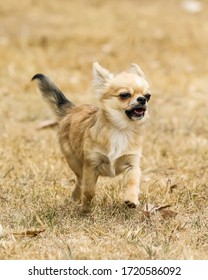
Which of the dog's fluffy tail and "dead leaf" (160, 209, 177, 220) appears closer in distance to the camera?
"dead leaf" (160, 209, 177, 220)

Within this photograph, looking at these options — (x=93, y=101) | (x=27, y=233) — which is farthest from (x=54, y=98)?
(x=93, y=101)

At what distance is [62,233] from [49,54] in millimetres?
7372

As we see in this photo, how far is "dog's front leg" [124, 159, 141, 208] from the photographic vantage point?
505cm

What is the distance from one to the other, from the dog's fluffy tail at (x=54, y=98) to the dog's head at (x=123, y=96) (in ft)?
2.55

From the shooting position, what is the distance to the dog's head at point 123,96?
202 inches

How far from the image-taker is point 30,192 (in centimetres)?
584

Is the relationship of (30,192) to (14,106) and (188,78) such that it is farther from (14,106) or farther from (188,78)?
(188,78)

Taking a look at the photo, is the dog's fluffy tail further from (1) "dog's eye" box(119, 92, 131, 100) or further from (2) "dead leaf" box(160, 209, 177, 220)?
(2) "dead leaf" box(160, 209, 177, 220)

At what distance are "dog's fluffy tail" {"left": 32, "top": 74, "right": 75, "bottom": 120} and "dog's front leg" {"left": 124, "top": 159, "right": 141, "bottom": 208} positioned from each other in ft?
3.51

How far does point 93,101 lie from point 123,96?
4.40 meters

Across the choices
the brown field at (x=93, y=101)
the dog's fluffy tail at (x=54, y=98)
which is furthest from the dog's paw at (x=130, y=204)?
the dog's fluffy tail at (x=54, y=98)

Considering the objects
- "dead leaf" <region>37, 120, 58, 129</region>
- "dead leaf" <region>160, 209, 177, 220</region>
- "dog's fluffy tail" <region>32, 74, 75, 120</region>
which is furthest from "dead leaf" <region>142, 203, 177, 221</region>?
"dead leaf" <region>37, 120, 58, 129</region>

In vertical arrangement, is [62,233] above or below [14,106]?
below

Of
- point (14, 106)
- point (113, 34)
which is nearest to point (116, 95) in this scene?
point (14, 106)
